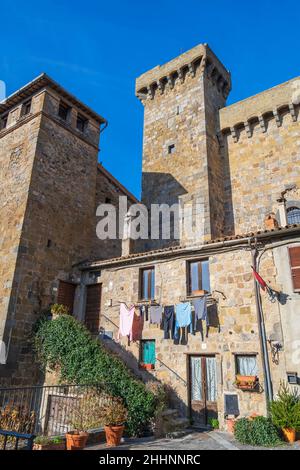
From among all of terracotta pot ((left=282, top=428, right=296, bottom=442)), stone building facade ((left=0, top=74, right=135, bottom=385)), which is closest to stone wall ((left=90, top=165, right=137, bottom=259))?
stone building facade ((left=0, top=74, right=135, bottom=385))

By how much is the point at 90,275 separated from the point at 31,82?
9954 mm

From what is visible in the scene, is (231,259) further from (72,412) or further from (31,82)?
(31,82)

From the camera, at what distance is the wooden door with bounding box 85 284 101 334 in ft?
46.7

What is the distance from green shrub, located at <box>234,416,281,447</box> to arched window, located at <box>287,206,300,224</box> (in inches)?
355

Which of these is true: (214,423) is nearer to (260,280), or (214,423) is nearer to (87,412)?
(87,412)

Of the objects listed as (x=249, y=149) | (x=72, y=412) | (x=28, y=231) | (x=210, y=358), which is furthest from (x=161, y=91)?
(x=72, y=412)

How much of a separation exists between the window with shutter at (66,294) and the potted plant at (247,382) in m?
8.26

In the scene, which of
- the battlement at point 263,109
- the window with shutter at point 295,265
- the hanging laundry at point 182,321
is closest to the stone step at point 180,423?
the hanging laundry at point 182,321

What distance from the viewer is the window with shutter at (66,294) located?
14790 millimetres

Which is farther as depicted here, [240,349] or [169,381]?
[169,381]

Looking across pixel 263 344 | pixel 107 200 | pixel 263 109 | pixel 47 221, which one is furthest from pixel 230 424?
pixel 263 109

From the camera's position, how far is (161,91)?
2150cm

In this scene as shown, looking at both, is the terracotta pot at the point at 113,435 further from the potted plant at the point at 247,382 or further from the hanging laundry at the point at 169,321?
the hanging laundry at the point at 169,321

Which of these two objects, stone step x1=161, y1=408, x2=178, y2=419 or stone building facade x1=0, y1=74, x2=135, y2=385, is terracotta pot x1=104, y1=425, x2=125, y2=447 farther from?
stone building facade x1=0, y1=74, x2=135, y2=385
